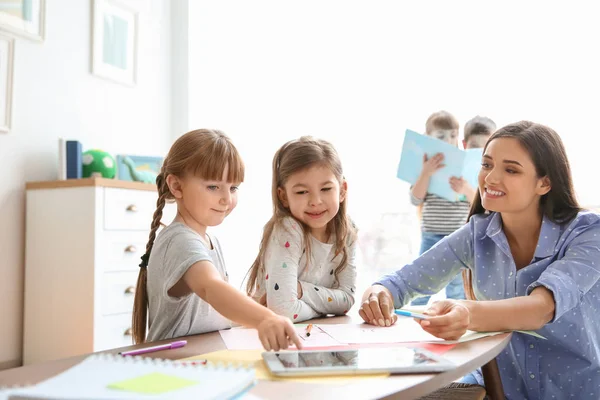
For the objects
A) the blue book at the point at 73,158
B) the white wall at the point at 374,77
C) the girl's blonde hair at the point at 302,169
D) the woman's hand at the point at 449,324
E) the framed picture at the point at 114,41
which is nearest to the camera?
the woman's hand at the point at 449,324

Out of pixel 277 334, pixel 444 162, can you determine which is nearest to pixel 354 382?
pixel 277 334

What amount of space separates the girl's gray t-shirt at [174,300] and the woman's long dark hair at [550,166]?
699 mm

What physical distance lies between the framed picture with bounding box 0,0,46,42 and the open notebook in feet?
8.96

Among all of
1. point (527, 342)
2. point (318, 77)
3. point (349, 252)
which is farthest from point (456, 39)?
point (527, 342)

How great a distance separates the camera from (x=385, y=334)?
0.99 metres

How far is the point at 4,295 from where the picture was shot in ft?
9.61

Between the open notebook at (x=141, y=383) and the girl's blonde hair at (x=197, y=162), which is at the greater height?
the girl's blonde hair at (x=197, y=162)

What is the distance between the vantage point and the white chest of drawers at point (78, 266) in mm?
2842

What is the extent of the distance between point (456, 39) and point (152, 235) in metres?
2.88

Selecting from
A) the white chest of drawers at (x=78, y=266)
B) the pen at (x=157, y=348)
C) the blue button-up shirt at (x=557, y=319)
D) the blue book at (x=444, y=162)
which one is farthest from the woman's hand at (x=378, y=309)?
the white chest of drawers at (x=78, y=266)

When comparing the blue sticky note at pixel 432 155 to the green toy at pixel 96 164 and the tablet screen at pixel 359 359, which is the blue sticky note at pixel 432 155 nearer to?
the green toy at pixel 96 164

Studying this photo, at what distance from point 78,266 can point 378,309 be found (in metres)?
2.13

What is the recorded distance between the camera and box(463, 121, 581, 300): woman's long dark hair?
125cm

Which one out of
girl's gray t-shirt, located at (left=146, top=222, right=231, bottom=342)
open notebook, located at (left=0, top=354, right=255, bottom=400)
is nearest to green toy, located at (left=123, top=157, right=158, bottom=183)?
girl's gray t-shirt, located at (left=146, top=222, right=231, bottom=342)
